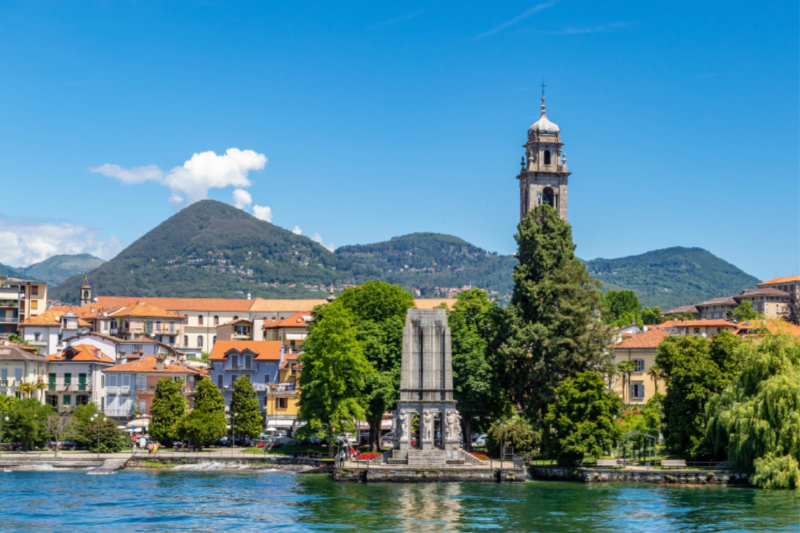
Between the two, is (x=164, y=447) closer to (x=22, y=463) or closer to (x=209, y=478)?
(x=22, y=463)

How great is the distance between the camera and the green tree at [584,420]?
198ft

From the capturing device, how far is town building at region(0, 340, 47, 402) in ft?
280

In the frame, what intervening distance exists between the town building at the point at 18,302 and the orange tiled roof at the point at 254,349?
37690 mm

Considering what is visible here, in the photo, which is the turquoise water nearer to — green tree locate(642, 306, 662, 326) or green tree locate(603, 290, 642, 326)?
green tree locate(642, 306, 662, 326)

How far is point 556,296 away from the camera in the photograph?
2766 inches

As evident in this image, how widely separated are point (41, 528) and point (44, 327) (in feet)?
243

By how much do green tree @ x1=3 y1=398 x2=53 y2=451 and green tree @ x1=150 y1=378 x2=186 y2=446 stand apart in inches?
327

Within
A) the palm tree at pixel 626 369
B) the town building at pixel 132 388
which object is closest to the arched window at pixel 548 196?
the palm tree at pixel 626 369

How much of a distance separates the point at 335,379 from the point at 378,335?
21.8ft

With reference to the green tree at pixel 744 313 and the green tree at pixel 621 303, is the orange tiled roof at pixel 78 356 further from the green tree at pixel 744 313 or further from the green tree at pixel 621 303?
the green tree at pixel 621 303

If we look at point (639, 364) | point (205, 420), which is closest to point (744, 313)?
point (639, 364)

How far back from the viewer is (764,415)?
176 feet

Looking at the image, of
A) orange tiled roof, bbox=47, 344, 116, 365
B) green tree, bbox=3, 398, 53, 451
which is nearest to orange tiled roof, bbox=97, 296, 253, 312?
orange tiled roof, bbox=47, 344, 116, 365

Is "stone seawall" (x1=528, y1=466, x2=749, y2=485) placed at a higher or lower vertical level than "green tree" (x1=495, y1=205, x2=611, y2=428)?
lower
